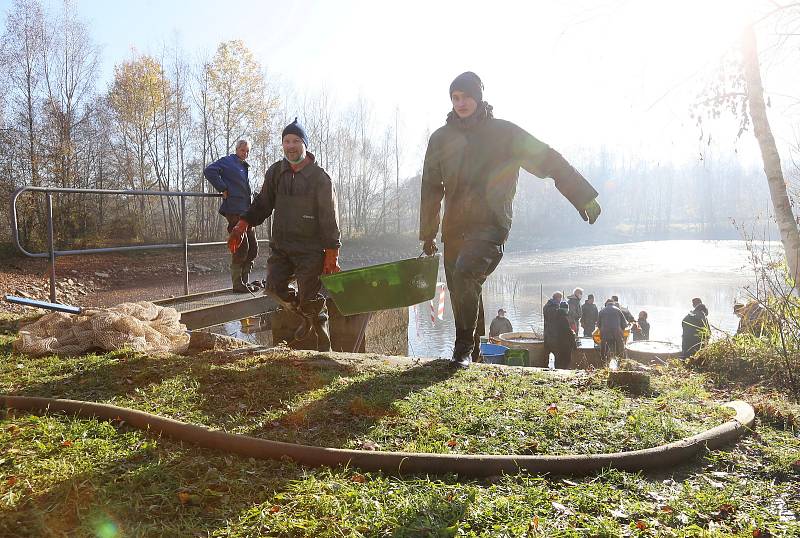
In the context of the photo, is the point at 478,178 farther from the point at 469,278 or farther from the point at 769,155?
the point at 769,155

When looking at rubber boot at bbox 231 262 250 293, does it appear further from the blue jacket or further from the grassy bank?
the grassy bank

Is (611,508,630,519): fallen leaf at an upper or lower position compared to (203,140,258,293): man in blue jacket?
lower

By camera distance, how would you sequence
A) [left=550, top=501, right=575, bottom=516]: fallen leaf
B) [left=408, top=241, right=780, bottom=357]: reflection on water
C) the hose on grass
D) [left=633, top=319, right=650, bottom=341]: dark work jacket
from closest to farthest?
1. [left=550, top=501, right=575, bottom=516]: fallen leaf
2. the hose on grass
3. [left=633, top=319, right=650, bottom=341]: dark work jacket
4. [left=408, top=241, right=780, bottom=357]: reflection on water

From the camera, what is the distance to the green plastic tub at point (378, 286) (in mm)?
4520

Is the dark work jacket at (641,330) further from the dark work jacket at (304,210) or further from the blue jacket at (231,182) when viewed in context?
the dark work jacket at (304,210)

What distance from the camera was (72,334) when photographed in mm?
4836

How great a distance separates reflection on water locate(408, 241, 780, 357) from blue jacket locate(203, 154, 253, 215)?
735 centimetres

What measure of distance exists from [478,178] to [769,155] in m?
5.71

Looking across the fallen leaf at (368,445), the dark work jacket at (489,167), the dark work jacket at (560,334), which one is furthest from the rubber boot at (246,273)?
the dark work jacket at (560,334)

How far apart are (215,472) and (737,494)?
7.28 ft

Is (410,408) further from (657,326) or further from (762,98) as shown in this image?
(657,326)

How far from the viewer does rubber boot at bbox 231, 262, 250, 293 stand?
791 cm

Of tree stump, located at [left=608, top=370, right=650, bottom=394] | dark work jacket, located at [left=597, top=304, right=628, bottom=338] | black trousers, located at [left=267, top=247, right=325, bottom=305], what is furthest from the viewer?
dark work jacket, located at [left=597, top=304, right=628, bottom=338]

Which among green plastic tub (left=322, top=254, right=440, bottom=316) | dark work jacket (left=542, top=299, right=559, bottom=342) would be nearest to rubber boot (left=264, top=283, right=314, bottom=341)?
green plastic tub (left=322, top=254, right=440, bottom=316)
